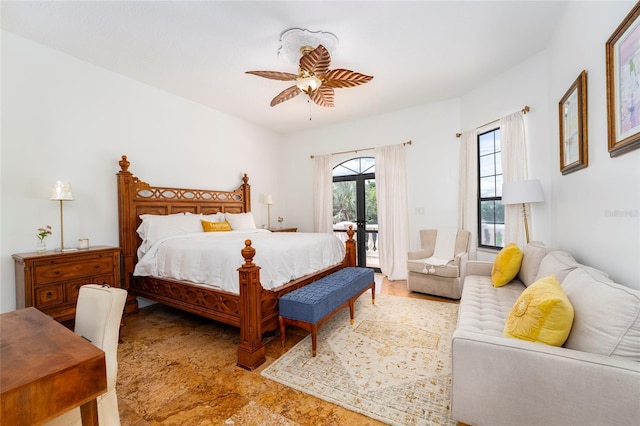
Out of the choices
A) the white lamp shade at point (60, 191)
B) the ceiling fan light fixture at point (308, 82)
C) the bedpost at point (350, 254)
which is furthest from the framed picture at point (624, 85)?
the white lamp shade at point (60, 191)

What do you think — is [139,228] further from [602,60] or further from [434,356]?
[602,60]

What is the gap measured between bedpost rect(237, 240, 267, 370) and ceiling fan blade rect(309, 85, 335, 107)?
6.30 feet

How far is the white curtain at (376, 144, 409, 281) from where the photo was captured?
481cm

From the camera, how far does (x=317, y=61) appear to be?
246cm

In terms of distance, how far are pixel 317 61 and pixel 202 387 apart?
9.33 ft

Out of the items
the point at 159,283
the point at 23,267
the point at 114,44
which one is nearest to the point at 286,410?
the point at 159,283

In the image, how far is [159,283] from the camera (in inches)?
123

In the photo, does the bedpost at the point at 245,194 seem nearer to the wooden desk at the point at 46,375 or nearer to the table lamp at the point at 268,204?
the table lamp at the point at 268,204

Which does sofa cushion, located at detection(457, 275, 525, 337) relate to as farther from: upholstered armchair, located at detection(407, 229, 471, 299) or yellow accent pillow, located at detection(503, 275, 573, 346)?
upholstered armchair, located at detection(407, 229, 471, 299)

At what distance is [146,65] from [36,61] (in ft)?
3.26

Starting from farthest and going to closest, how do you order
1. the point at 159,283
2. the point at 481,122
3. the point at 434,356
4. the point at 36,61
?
the point at 481,122 < the point at 159,283 < the point at 36,61 < the point at 434,356

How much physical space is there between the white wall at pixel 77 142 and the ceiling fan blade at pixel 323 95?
2289 millimetres

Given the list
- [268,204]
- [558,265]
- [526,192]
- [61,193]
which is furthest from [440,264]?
[61,193]

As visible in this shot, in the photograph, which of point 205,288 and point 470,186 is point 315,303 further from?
point 470,186
